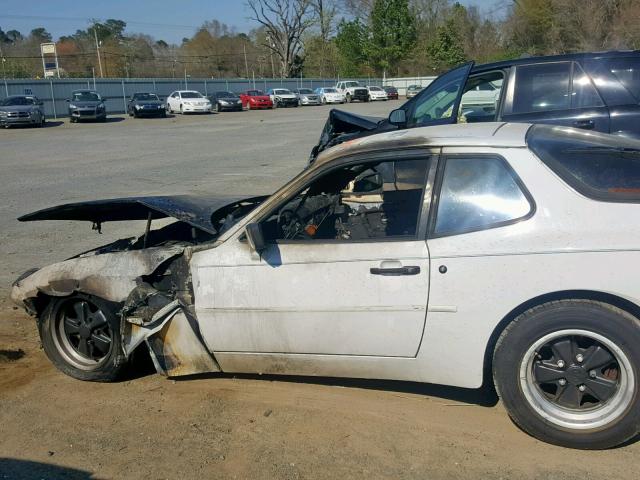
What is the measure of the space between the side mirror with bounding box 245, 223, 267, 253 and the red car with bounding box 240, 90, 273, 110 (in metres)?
47.5

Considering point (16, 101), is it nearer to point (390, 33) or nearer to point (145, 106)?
point (145, 106)

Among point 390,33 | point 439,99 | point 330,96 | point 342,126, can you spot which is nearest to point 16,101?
point 330,96

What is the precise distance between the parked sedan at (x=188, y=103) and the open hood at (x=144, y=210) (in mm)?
39803

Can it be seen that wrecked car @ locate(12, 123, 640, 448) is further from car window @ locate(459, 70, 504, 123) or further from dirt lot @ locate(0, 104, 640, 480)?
car window @ locate(459, 70, 504, 123)

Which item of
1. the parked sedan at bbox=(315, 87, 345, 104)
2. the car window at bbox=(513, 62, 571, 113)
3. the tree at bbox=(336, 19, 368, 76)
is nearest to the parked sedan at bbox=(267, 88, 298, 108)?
the parked sedan at bbox=(315, 87, 345, 104)

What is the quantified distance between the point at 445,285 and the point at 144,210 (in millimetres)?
2604

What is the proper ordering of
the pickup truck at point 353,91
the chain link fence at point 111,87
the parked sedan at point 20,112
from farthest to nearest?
the pickup truck at point 353,91, the chain link fence at point 111,87, the parked sedan at point 20,112

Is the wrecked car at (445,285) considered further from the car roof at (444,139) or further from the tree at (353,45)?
the tree at (353,45)

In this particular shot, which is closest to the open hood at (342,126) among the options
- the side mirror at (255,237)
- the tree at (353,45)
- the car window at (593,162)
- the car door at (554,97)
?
the car door at (554,97)

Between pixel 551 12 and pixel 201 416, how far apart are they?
41533 mm

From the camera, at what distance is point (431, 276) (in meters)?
3.37

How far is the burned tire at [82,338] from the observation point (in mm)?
4289

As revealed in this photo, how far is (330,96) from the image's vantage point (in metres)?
55.7

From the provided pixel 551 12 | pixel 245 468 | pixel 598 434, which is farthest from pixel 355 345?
pixel 551 12
